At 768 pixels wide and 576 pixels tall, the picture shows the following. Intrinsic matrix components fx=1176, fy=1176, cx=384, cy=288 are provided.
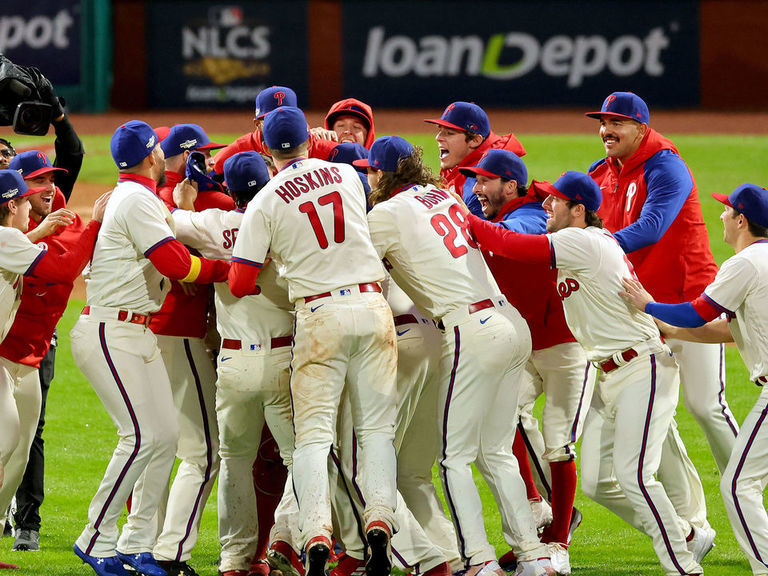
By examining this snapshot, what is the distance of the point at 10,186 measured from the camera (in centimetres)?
571

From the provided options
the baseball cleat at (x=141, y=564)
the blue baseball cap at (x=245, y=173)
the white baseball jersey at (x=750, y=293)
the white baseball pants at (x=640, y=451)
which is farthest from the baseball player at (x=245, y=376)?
the white baseball jersey at (x=750, y=293)

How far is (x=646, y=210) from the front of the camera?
6383mm

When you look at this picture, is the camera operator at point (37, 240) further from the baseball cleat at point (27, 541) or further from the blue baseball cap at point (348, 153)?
the blue baseball cap at point (348, 153)

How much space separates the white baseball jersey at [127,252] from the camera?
555 cm

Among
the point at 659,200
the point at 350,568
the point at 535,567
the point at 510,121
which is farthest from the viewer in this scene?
the point at 510,121

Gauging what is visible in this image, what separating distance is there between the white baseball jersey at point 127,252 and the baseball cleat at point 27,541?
1616 millimetres

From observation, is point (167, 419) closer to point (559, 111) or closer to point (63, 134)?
point (63, 134)

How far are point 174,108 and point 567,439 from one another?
20.4m

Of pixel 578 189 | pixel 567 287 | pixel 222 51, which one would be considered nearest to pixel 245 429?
pixel 567 287

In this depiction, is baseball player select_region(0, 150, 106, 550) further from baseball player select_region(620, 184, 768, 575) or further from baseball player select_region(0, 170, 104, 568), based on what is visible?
baseball player select_region(620, 184, 768, 575)

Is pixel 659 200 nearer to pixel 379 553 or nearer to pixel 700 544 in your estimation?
pixel 700 544

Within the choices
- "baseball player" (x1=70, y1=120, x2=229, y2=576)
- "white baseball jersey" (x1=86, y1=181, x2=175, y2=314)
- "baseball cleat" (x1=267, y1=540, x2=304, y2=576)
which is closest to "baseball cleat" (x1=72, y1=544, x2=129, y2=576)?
"baseball player" (x1=70, y1=120, x2=229, y2=576)

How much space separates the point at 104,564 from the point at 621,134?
3.57 m

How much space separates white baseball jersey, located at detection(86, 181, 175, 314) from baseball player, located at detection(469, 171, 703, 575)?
157cm
